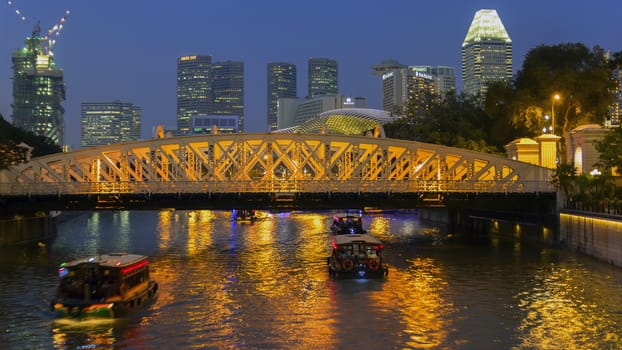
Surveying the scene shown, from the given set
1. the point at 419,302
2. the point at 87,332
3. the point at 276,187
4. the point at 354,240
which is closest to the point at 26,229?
the point at 276,187

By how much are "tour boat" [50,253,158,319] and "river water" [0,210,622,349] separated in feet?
2.39

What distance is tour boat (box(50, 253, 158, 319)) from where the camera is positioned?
37062mm

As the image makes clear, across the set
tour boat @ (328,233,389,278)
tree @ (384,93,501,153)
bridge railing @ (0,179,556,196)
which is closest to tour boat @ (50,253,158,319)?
tour boat @ (328,233,389,278)

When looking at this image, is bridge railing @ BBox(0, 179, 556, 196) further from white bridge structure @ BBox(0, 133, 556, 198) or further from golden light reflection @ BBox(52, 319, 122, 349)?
golden light reflection @ BBox(52, 319, 122, 349)

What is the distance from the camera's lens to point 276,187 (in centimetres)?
6700

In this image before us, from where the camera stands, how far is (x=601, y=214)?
5725cm

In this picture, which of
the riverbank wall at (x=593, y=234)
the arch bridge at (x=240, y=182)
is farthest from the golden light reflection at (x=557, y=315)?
the arch bridge at (x=240, y=182)

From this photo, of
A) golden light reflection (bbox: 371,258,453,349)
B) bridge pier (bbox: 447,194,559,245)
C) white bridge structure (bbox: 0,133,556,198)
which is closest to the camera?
golden light reflection (bbox: 371,258,453,349)

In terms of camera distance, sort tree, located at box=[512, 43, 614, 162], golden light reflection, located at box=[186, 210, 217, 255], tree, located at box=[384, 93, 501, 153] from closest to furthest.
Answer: golden light reflection, located at box=[186, 210, 217, 255] → tree, located at box=[512, 43, 614, 162] → tree, located at box=[384, 93, 501, 153]

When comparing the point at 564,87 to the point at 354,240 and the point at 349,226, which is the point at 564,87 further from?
the point at 354,240

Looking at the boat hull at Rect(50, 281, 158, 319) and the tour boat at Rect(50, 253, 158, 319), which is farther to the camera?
the tour boat at Rect(50, 253, 158, 319)

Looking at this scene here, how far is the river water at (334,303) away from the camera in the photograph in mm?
32938

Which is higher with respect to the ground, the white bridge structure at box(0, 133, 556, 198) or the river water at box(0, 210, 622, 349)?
the white bridge structure at box(0, 133, 556, 198)

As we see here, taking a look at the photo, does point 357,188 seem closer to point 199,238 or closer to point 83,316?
point 199,238
